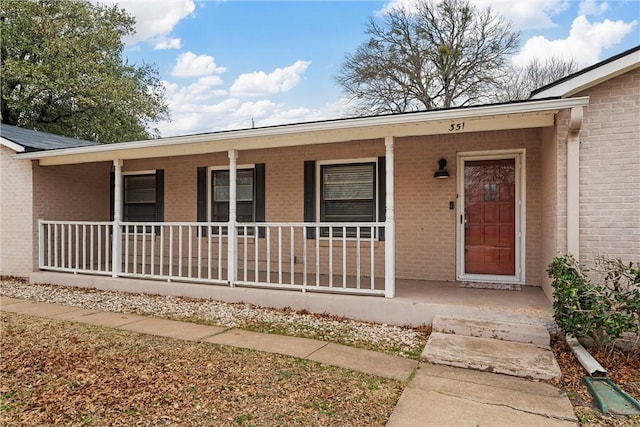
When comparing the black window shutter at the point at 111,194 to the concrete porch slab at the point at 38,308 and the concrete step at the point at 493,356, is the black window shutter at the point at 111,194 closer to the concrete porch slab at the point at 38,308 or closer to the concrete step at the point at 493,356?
the concrete porch slab at the point at 38,308

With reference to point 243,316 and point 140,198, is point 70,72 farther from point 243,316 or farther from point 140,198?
point 243,316

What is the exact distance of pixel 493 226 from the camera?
6.39 m

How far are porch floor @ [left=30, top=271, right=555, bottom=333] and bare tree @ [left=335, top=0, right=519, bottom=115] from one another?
46.0 ft

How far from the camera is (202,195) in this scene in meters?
8.23

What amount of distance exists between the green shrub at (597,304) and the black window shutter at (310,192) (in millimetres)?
4088

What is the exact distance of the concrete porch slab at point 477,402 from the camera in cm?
282

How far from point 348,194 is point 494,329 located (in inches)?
138

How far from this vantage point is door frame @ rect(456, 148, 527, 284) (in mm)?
6129

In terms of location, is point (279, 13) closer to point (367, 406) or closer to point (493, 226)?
point (493, 226)

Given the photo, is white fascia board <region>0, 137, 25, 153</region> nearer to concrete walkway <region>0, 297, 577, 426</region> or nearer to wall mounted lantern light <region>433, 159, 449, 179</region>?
concrete walkway <region>0, 297, 577, 426</region>

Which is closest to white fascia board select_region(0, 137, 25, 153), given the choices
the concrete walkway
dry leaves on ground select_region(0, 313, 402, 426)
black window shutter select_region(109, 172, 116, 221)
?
black window shutter select_region(109, 172, 116, 221)

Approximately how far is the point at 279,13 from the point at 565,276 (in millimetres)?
10630

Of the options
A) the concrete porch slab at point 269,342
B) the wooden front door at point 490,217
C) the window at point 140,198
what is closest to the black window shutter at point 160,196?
the window at point 140,198

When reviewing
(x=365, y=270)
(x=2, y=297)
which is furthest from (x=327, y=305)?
(x=2, y=297)
